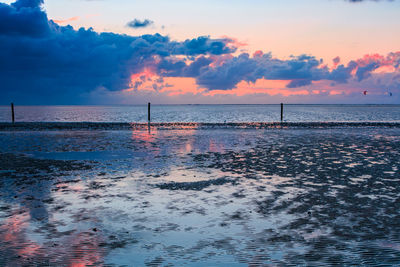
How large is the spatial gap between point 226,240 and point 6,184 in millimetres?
7842

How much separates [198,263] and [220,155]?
11458mm

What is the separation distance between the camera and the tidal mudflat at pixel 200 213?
4.98 metres

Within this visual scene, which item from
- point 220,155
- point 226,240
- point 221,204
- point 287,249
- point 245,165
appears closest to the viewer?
point 287,249

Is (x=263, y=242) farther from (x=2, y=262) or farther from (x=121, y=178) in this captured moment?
(x=121, y=178)

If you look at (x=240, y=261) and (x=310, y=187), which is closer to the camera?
(x=240, y=261)

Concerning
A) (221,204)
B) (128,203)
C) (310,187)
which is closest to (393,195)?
(310,187)

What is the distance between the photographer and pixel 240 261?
4770 mm

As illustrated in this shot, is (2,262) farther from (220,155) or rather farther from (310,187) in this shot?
(220,155)

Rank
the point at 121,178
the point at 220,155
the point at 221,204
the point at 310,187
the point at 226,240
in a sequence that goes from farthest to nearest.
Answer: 1. the point at 220,155
2. the point at 121,178
3. the point at 310,187
4. the point at 221,204
5. the point at 226,240

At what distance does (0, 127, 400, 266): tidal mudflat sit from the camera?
4980 millimetres

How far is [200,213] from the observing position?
7.12 meters

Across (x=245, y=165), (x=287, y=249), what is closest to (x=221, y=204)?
(x=287, y=249)

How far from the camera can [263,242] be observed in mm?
5453

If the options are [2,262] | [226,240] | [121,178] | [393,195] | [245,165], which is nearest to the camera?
[2,262]
